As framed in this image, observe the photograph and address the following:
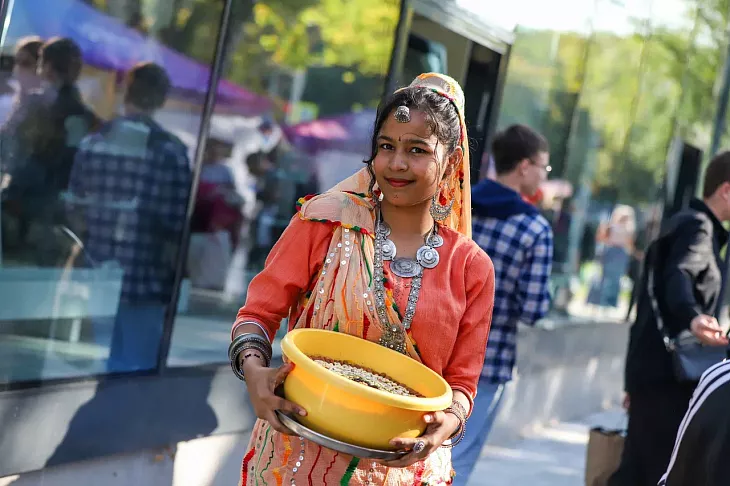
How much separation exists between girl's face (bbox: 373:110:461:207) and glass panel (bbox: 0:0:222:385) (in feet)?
7.32

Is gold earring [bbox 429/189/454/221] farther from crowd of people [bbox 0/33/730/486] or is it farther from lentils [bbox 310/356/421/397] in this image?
lentils [bbox 310/356/421/397]

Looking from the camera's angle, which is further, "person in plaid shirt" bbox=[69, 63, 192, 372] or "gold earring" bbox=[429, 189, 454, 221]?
"person in plaid shirt" bbox=[69, 63, 192, 372]

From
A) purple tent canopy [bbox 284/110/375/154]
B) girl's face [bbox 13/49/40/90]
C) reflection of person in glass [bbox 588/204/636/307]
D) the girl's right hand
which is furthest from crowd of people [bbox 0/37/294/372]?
reflection of person in glass [bbox 588/204/636/307]

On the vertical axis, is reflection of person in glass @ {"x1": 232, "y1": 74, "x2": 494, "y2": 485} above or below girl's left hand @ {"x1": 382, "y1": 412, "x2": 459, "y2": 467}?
above

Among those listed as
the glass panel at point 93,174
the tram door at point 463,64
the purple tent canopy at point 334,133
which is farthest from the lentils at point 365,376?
the purple tent canopy at point 334,133

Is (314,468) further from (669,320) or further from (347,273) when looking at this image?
(669,320)

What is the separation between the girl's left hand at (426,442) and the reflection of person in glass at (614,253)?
8.80 m

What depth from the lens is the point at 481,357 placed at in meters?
2.76

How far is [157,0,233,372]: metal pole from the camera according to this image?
5.34 metres

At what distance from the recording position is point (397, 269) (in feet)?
8.78

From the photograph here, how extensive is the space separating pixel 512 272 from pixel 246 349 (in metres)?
2.47

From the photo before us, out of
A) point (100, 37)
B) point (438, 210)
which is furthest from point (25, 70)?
point (438, 210)

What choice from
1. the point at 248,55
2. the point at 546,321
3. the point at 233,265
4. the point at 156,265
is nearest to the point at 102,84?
the point at 156,265

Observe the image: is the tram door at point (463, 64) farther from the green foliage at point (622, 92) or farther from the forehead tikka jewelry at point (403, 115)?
the forehead tikka jewelry at point (403, 115)
